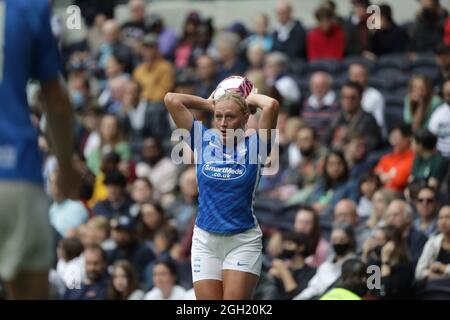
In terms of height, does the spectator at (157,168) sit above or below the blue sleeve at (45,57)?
below

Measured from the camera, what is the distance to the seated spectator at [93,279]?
11086mm

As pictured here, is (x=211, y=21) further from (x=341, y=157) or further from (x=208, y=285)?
(x=208, y=285)

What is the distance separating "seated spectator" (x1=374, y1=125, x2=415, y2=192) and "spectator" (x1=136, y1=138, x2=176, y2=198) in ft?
9.16

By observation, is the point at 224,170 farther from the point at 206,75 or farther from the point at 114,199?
the point at 206,75

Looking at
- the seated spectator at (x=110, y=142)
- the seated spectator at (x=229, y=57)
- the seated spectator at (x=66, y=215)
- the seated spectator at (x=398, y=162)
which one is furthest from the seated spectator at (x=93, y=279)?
the seated spectator at (x=229, y=57)

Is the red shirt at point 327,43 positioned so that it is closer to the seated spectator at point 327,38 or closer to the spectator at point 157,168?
the seated spectator at point 327,38

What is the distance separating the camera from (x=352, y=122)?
12961mm

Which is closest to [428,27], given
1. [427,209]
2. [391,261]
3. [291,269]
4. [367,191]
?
[367,191]

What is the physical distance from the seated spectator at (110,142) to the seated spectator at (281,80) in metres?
1.90

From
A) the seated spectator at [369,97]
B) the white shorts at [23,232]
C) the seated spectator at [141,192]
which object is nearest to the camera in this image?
A: the white shorts at [23,232]

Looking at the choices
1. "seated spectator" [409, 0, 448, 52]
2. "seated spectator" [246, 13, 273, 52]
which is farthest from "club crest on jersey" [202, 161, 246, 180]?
"seated spectator" [246, 13, 273, 52]

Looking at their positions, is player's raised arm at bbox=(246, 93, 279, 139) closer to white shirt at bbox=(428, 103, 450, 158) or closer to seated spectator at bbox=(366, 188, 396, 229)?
seated spectator at bbox=(366, 188, 396, 229)

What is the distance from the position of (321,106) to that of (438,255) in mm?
4204

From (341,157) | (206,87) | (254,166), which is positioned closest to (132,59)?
(206,87)
